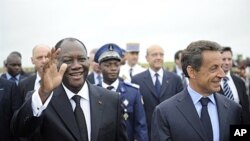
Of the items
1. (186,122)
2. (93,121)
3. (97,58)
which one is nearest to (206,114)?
(186,122)

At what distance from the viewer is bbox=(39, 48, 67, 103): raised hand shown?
10.2ft

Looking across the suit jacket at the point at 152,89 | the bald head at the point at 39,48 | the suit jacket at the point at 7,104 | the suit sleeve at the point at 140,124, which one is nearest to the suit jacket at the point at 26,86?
the suit jacket at the point at 7,104

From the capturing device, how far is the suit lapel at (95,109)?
3400 mm

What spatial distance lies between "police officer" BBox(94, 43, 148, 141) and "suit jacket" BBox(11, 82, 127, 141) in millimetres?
1979

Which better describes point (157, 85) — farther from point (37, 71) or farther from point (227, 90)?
point (37, 71)

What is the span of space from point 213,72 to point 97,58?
2867 millimetres

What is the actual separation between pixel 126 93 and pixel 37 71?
1561 millimetres

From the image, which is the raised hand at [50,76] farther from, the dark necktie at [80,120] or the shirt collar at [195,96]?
the shirt collar at [195,96]

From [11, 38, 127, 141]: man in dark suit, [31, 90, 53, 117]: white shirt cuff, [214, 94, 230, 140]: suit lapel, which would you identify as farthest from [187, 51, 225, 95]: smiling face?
[31, 90, 53, 117]: white shirt cuff

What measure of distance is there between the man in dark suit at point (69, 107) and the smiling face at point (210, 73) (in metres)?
0.77

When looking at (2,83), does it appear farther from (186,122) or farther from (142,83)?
(186,122)

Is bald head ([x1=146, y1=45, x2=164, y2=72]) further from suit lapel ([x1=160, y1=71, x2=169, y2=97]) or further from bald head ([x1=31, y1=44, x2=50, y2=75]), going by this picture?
bald head ([x1=31, y1=44, x2=50, y2=75])

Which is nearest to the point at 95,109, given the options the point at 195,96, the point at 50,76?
the point at 50,76

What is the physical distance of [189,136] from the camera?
10.9 feet
